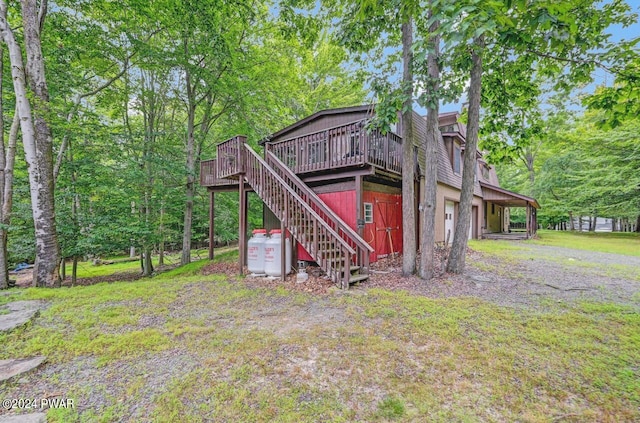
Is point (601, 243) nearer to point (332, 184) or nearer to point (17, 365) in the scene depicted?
point (332, 184)

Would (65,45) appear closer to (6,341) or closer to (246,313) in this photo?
(6,341)

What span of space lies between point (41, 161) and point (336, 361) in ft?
25.4

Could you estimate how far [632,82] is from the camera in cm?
413

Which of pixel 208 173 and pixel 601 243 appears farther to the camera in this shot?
pixel 601 243

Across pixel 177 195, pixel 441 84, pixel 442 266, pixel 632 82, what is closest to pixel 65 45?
pixel 177 195

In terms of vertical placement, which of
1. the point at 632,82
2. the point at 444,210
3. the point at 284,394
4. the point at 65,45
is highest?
the point at 65,45

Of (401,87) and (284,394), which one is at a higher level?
(401,87)

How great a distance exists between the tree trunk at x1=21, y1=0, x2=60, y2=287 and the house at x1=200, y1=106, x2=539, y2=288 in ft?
12.8

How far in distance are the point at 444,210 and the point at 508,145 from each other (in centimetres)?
479

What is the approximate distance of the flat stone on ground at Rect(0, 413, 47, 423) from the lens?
1973 millimetres

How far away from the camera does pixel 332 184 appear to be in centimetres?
815

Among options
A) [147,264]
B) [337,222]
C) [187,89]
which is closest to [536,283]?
[337,222]

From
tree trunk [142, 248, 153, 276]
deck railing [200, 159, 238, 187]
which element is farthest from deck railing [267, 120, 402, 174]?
tree trunk [142, 248, 153, 276]

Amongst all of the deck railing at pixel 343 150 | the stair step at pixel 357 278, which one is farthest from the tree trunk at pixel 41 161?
the stair step at pixel 357 278
